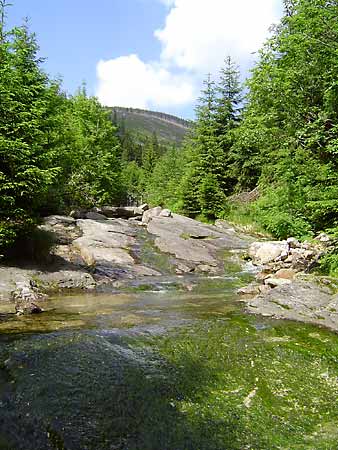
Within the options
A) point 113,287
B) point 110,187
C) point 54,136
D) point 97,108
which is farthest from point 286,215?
point 97,108

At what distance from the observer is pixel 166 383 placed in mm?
6133

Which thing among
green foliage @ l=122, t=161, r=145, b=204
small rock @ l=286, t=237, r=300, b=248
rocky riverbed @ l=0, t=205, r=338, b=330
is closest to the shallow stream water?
rocky riverbed @ l=0, t=205, r=338, b=330

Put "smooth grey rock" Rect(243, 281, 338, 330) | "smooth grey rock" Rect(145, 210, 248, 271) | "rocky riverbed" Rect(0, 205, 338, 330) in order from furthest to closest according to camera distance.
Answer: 1. "smooth grey rock" Rect(145, 210, 248, 271)
2. "rocky riverbed" Rect(0, 205, 338, 330)
3. "smooth grey rock" Rect(243, 281, 338, 330)

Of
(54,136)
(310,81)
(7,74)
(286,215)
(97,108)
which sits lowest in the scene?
(286,215)

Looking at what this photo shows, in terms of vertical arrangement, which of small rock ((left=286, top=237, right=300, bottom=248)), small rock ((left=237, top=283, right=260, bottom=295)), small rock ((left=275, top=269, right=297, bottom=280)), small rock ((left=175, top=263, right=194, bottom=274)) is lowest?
small rock ((left=175, top=263, right=194, bottom=274))

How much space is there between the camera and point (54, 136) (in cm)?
2144

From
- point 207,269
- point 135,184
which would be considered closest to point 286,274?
point 207,269

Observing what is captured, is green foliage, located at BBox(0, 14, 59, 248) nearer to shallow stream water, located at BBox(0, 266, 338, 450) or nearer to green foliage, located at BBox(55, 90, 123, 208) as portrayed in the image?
shallow stream water, located at BBox(0, 266, 338, 450)

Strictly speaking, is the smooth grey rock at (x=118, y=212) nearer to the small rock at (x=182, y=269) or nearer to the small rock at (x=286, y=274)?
the small rock at (x=182, y=269)

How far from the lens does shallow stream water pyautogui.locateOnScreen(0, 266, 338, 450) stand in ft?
15.9

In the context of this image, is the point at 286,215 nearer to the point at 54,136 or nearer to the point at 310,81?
the point at 310,81

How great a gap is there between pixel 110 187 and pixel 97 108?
28.5 feet

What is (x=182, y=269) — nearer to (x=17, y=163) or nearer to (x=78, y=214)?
(x=17, y=163)

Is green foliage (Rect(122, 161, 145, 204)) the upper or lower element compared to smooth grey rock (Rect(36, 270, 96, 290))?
upper
